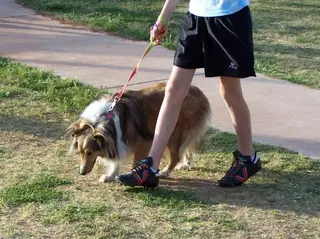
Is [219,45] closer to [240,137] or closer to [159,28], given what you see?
[159,28]

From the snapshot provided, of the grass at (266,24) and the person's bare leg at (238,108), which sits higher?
the person's bare leg at (238,108)

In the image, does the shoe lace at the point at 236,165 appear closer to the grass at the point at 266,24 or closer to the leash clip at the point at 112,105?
the leash clip at the point at 112,105

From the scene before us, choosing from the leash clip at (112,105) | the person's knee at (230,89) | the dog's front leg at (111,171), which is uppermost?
the person's knee at (230,89)

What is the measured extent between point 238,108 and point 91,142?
112 cm

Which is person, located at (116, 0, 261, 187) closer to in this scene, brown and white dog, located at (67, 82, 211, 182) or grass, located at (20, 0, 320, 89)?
brown and white dog, located at (67, 82, 211, 182)

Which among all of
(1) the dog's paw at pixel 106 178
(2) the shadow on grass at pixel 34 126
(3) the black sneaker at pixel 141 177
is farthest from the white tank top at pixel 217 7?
(2) the shadow on grass at pixel 34 126

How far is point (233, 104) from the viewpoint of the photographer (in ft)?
18.1

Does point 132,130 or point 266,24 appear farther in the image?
point 266,24

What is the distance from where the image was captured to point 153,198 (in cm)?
527

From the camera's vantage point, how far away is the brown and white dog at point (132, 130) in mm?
5457

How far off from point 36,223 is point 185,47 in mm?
1612

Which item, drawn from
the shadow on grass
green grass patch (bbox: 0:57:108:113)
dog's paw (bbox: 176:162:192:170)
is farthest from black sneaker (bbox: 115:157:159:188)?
green grass patch (bbox: 0:57:108:113)

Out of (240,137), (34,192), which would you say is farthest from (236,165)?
(34,192)

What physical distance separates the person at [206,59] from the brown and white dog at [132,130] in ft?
0.86
